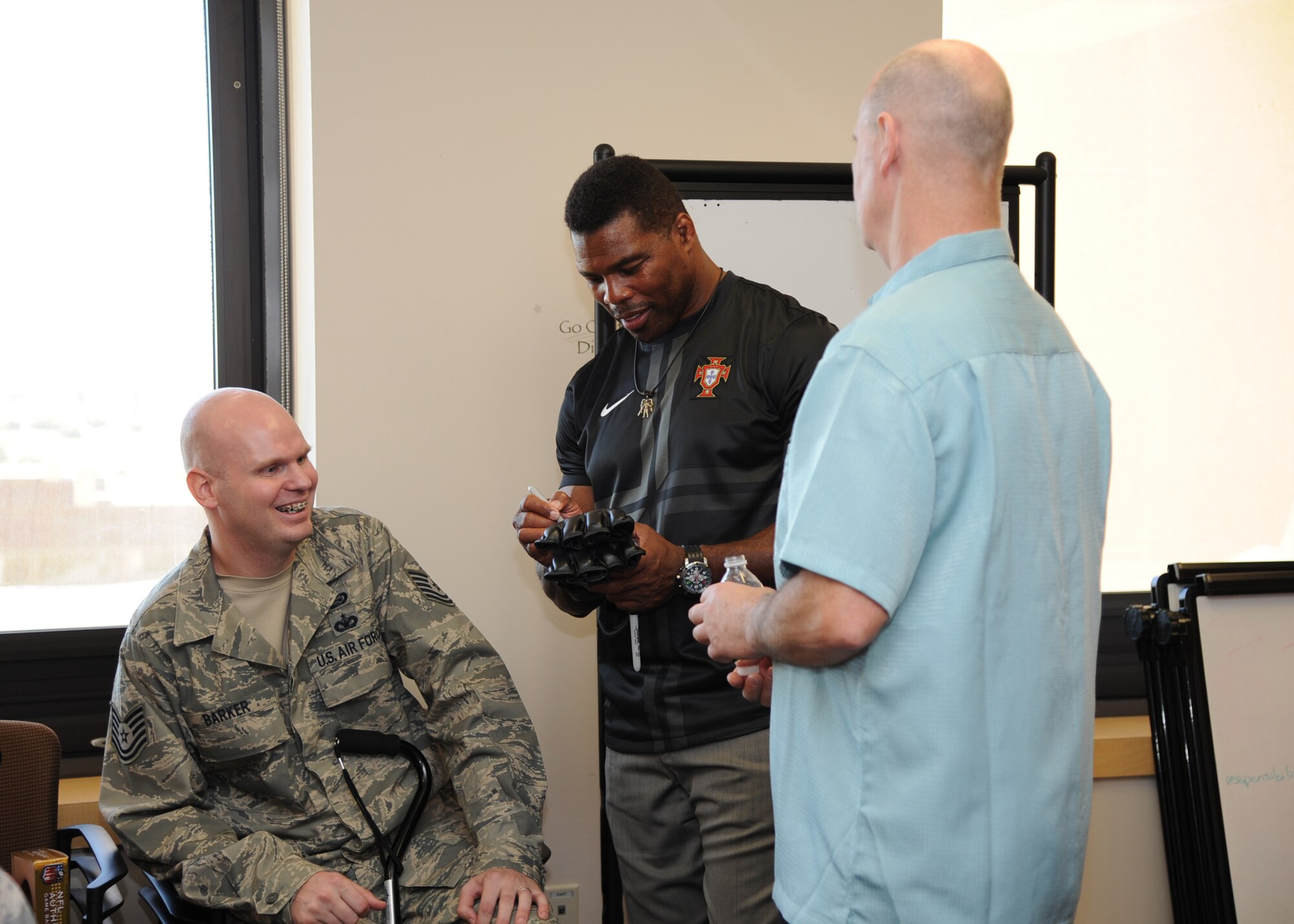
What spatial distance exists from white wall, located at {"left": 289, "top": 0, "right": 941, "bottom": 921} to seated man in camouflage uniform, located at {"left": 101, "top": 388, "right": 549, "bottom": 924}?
0.52 m

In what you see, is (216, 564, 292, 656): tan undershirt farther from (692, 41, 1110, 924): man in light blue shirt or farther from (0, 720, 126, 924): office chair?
(692, 41, 1110, 924): man in light blue shirt

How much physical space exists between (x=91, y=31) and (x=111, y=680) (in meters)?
1.69

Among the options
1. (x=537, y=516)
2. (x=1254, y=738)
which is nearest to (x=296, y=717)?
(x=537, y=516)

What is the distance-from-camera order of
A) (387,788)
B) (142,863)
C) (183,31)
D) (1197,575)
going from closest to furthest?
(142,863), (387,788), (1197,575), (183,31)

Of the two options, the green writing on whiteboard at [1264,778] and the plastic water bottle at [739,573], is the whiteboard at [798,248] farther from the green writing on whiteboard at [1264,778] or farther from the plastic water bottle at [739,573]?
the green writing on whiteboard at [1264,778]

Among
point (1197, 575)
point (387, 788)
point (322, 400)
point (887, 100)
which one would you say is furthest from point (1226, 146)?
point (387, 788)

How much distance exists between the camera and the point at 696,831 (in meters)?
1.98

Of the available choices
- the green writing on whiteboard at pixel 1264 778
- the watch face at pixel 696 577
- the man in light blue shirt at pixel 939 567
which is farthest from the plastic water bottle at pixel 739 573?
the green writing on whiteboard at pixel 1264 778

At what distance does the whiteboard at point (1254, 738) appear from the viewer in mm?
2471

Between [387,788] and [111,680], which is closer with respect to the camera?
[387,788]

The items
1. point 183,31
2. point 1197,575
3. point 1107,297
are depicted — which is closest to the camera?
point 1197,575

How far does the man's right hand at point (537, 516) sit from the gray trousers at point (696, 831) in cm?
46

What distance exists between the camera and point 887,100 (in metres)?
1.23

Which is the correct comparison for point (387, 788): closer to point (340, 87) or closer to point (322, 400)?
point (322, 400)
